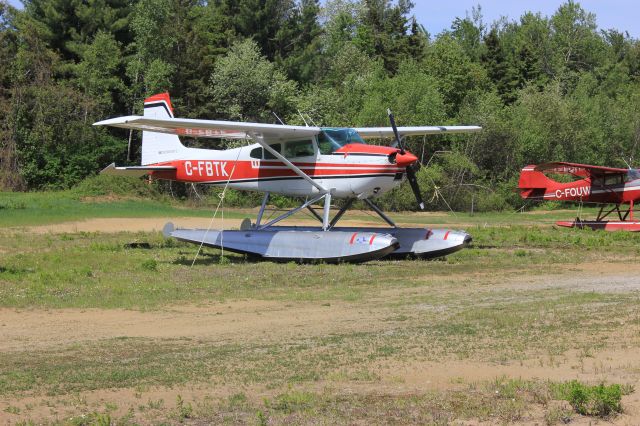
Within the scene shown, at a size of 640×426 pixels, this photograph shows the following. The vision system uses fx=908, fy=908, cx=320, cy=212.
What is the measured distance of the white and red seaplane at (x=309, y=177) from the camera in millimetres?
21078

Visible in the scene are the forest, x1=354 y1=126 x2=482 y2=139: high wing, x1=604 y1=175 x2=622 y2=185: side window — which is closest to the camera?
x1=354 y1=126 x2=482 y2=139: high wing

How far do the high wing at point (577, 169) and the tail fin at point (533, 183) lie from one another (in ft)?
7.79

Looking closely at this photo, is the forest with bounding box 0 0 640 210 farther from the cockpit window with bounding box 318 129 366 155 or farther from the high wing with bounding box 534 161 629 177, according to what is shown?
the cockpit window with bounding box 318 129 366 155

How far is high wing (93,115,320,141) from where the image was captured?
20.3 metres

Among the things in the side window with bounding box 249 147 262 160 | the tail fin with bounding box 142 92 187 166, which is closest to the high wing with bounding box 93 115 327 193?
the side window with bounding box 249 147 262 160

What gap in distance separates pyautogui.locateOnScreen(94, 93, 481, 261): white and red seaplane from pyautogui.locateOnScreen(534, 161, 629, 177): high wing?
336 inches

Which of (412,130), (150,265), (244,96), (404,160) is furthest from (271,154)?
(244,96)

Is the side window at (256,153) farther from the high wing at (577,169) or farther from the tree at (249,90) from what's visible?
the tree at (249,90)

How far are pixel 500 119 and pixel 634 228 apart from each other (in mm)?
23657

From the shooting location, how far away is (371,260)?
21.5m

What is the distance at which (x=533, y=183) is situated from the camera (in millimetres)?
36219

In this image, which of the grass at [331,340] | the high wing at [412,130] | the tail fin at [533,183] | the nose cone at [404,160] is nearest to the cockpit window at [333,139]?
the nose cone at [404,160]

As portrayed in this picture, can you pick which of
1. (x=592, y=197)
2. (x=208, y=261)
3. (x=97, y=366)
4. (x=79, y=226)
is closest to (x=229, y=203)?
(x=79, y=226)

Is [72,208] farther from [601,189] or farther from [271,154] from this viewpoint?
[601,189]
